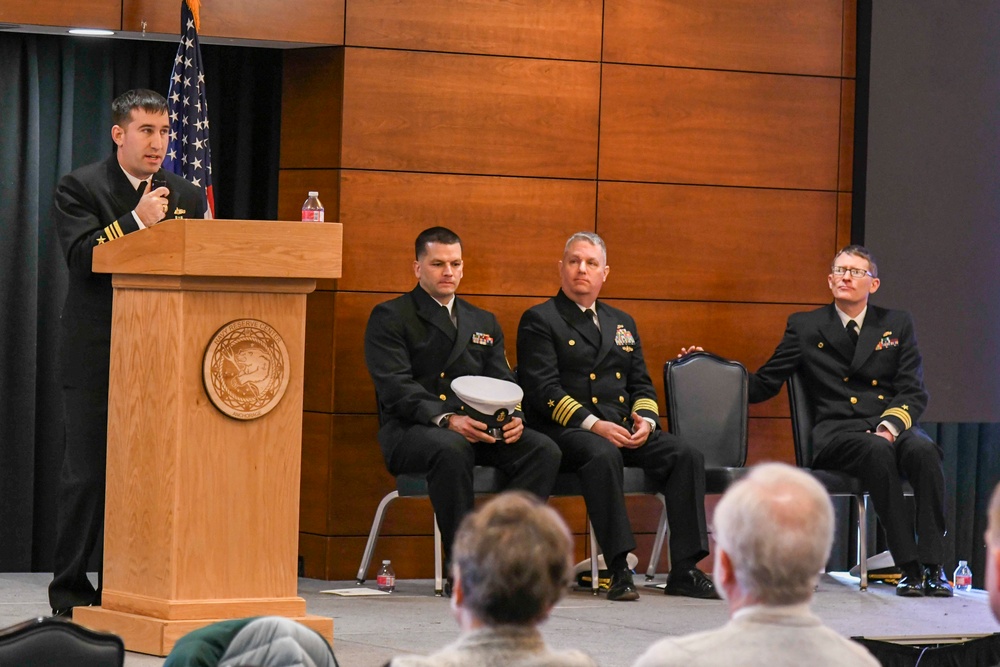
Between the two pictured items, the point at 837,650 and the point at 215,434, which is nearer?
the point at 837,650

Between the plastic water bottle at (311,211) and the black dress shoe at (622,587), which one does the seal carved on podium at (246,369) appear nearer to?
the plastic water bottle at (311,211)

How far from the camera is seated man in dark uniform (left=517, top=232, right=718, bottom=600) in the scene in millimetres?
5691

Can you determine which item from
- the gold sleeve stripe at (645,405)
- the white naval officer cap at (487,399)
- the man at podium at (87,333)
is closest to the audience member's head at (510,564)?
the man at podium at (87,333)

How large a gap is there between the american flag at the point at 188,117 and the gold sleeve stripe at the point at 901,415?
111 inches

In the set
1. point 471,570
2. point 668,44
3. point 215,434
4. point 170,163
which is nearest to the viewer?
point 471,570

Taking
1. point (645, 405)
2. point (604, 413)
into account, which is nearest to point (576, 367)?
point (604, 413)

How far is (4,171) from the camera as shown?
6008mm

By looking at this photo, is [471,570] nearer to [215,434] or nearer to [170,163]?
[215,434]

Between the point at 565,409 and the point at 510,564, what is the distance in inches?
160

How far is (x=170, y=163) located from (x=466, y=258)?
130cm

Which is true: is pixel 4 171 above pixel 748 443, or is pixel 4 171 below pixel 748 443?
above

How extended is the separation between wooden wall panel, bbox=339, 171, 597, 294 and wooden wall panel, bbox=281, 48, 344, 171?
184mm

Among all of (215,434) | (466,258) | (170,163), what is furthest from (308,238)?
(466,258)

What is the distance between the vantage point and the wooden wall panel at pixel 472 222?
20.0ft
